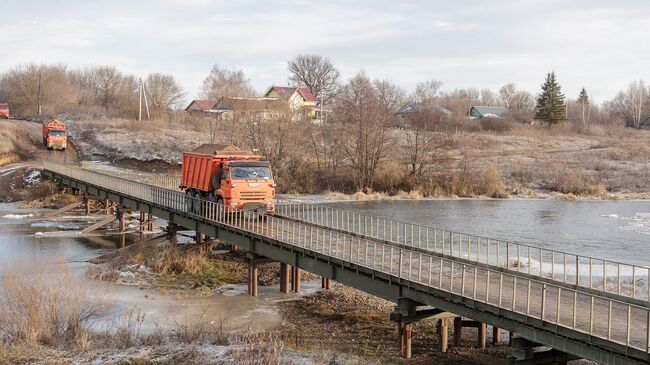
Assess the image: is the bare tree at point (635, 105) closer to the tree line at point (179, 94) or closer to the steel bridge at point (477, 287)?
the tree line at point (179, 94)

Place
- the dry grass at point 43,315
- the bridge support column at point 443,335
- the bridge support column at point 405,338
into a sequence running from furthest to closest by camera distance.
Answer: the bridge support column at point 443,335, the bridge support column at point 405,338, the dry grass at point 43,315

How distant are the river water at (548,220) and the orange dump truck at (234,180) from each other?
14073mm

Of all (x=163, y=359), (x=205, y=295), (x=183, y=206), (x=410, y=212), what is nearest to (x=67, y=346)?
(x=163, y=359)

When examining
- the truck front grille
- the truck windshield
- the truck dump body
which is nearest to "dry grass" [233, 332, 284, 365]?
the truck front grille

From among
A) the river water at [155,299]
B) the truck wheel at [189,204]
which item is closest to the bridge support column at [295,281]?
the river water at [155,299]

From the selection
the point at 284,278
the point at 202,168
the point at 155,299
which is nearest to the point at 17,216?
the point at 202,168

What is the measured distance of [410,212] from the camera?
46.9 meters

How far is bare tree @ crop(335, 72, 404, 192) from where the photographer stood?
62312 millimetres

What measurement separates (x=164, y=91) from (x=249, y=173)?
108704 mm

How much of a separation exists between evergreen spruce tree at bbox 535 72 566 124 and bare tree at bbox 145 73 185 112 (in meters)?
69.0

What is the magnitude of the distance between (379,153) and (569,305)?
4760 centimetres

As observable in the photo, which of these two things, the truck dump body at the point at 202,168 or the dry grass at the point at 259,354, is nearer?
the dry grass at the point at 259,354

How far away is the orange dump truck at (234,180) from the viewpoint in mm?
26172

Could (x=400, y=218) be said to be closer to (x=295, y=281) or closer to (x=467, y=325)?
(x=295, y=281)
